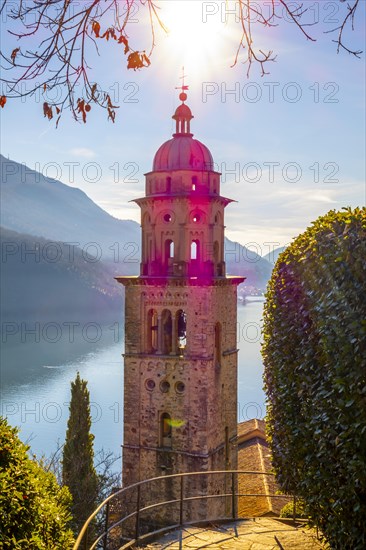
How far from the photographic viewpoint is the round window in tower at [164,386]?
24.0 m

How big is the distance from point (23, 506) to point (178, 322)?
17.9 m

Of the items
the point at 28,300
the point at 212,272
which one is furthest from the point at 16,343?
the point at 212,272

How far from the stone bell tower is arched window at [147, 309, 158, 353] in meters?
0.04

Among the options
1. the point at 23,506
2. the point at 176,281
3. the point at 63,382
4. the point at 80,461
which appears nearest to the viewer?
the point at 23,506

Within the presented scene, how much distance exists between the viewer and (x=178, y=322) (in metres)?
24.1

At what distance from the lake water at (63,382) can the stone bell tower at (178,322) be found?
13548mm

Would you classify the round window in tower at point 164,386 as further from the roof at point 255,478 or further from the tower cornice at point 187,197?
the tower cornice at point 187,197

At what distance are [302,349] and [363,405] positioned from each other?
1.29 metres

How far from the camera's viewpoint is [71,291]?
10125cm

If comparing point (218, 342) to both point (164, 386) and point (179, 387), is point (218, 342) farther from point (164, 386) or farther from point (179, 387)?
point (164, 386)

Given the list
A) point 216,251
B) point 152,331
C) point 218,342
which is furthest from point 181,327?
point 216,251

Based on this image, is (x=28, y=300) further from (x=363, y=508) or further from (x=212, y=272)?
(x=363, y=508)

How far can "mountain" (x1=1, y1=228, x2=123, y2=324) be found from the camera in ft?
310

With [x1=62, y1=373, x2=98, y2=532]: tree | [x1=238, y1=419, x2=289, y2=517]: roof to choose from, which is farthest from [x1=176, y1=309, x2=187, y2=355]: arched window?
[x1=238, y1=419, x2=289, y2=517]: roof
